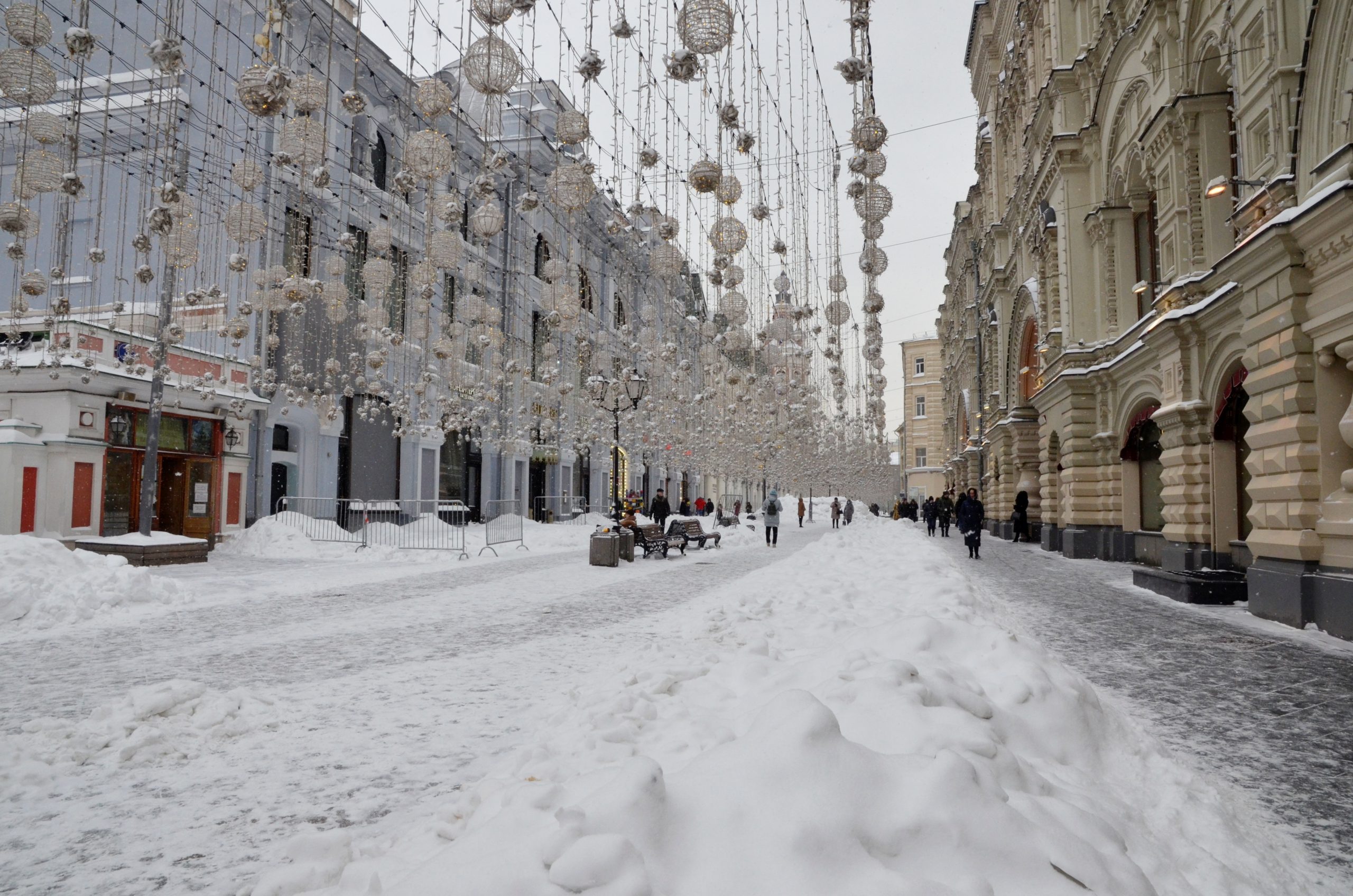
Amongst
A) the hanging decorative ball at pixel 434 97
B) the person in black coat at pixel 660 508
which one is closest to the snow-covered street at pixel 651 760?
the hanging decorative ball at pixel 434 97

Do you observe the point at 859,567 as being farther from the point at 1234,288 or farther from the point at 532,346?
the point at 532,346

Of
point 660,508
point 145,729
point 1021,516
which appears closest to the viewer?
point 145,729

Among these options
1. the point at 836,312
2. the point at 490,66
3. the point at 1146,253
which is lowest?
the point at 836,312

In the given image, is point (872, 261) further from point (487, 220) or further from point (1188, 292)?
point (1188, 292)

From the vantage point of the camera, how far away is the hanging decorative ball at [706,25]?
18.9 feet

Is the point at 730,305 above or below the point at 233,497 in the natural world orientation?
above

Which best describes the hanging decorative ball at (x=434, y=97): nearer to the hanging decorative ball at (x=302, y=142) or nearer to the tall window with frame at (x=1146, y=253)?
the hanging decorative ball at (x=302, y=142)

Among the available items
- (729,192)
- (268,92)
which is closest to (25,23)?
(268,92)

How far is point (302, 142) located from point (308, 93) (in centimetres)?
112

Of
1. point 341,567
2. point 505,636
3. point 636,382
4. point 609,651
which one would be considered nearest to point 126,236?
point 341,567

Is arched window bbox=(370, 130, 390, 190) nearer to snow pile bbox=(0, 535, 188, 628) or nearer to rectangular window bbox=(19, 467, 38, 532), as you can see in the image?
rectangular window bbox=(19, 467, 38, 532)

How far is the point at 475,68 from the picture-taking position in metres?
6.25

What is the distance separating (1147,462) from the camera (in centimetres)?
1891

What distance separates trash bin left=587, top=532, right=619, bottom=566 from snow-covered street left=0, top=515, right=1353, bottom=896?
7.73 metres
